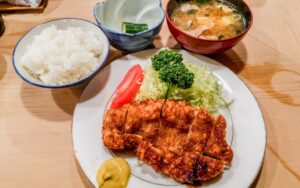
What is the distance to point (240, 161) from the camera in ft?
5.59

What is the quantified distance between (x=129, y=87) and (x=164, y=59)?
0.31 m

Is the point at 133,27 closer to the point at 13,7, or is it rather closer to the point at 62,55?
the point at 62,55

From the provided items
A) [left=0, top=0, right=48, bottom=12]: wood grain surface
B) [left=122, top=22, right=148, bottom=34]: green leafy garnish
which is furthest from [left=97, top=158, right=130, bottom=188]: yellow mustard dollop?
[left=0, top=0, right=48, bottom=12]: wood grain surface

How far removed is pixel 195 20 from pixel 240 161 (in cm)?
117

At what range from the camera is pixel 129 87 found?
2.04 metres

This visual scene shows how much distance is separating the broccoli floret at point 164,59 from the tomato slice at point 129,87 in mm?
127

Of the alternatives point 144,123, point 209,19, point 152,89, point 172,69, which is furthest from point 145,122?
point 209,19

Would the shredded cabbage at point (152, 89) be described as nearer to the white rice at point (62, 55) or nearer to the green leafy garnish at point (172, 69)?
the green leafy garnish at point (172, 69)

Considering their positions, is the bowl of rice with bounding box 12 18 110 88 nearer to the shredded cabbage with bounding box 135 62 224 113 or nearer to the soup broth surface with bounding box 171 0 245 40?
the shredded cabbage with bounding box 135 62 224 113

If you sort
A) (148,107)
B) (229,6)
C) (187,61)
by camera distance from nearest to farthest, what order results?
(148,107) < (187,61) < (229,6)

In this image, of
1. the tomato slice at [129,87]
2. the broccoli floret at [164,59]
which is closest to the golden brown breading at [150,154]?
the tomato slice at [129,87]

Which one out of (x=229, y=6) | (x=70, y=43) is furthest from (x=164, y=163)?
(x=229, y=6)

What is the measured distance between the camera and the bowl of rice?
195cm

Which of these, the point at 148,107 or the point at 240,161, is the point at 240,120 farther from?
the point at 148,107
